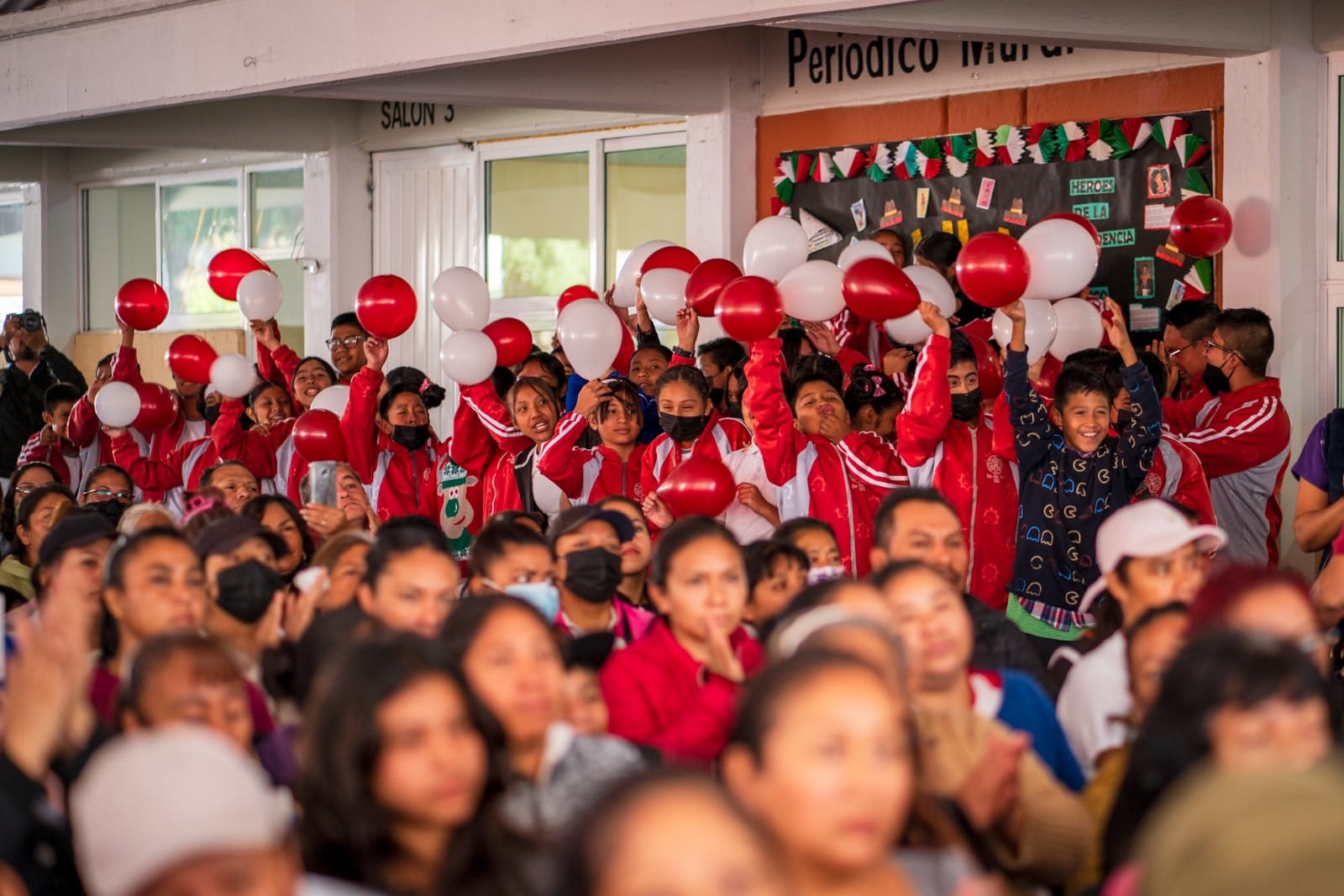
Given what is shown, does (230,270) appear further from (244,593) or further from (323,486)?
(244,593)

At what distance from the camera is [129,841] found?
1.84m

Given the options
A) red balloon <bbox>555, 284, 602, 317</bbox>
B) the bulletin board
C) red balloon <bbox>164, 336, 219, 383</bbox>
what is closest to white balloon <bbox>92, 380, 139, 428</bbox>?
red balloon <bbox>164, 336, 219, 383</bbox>

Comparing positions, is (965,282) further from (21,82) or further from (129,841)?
(21,82)

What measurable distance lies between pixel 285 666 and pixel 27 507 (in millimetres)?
2304

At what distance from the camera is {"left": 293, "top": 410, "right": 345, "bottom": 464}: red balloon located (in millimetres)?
6082

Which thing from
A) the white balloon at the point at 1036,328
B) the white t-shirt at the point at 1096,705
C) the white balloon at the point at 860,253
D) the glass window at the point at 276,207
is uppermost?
the glass window at the point at 276,207

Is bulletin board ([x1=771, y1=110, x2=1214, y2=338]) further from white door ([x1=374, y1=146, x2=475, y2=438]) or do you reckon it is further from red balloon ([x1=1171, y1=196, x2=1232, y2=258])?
white door ([x1=374, y1=146, x2=475, y2=438])

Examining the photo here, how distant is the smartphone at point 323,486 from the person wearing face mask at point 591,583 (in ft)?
4.94

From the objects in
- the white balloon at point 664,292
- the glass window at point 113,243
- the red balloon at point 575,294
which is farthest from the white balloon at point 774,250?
the glass window at point 113,243

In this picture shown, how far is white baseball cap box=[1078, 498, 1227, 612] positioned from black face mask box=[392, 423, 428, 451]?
3.15 meters

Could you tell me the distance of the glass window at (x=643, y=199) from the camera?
334 inches

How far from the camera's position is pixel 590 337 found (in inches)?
239

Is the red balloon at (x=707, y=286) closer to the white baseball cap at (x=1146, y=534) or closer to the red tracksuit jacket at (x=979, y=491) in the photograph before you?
the red tracksuit jacket at (x=979, y=491)

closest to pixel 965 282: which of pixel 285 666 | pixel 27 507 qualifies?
pixel 285 666
